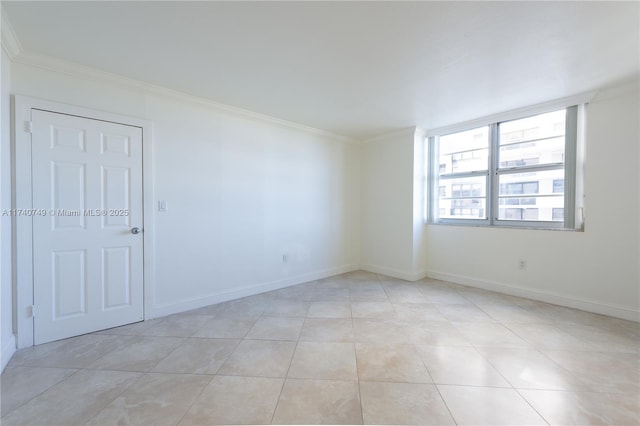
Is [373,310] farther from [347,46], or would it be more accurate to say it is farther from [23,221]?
[23,221]

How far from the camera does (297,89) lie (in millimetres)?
2859

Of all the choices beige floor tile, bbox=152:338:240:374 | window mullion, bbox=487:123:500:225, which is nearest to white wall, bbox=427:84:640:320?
window mullion, bbox=487:123:500:225

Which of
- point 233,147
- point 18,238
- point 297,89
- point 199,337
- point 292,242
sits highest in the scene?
point 297,89

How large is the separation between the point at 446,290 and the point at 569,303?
1.36 meters

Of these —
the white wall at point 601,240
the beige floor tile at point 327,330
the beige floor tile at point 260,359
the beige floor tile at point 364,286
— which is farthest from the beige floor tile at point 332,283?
the white wall at point 601,240

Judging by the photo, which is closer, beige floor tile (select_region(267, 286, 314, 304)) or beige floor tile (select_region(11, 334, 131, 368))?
beige floor tile (select_region(11, 334, 131, 368))

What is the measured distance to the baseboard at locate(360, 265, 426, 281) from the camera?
4.33 metres

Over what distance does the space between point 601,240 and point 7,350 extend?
582 cm

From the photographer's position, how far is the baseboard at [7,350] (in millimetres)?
1936

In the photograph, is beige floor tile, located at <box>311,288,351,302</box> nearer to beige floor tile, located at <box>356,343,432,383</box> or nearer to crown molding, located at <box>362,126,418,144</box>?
beige floor tile, located at <box>356,343,432,383</box>

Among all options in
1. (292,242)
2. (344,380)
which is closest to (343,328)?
(344,380)

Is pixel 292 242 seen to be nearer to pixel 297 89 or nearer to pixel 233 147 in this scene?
pixel 233 147

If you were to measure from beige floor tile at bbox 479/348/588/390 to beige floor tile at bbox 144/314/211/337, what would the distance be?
8.92 feet

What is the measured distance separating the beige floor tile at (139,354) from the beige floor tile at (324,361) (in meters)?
1.12
